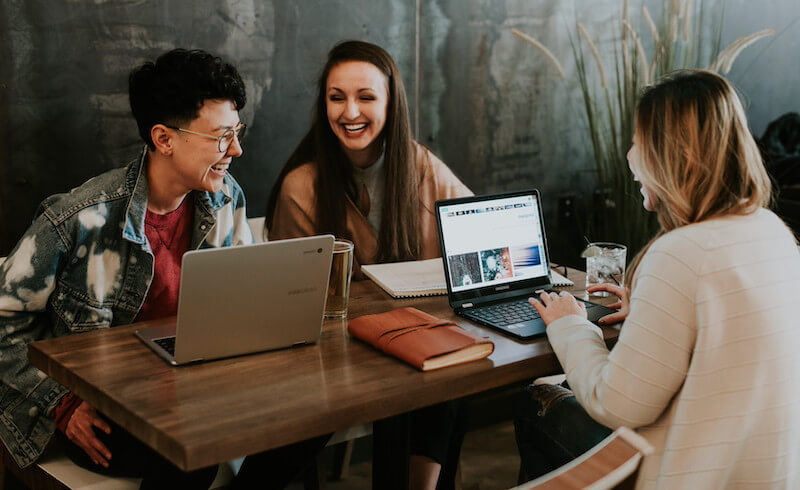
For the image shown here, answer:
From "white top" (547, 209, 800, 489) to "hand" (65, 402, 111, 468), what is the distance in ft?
3.30

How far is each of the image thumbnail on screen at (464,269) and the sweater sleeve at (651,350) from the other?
0.52 metres

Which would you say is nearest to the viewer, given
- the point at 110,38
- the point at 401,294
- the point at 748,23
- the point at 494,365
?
the point at 494,365

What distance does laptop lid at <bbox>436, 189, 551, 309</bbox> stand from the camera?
75.3 inches

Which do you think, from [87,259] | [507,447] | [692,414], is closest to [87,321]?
[87,259]

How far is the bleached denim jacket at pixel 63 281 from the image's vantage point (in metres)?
1.77

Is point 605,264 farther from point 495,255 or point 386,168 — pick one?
point 386,168

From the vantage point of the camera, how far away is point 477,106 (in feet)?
11.3

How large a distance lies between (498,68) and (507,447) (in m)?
1.53

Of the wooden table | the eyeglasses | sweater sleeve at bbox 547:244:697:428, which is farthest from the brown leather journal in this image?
the eyeglasses

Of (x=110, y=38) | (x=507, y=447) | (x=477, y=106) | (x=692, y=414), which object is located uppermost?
(x=110, y=38)

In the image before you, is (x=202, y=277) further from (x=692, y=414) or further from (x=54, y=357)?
(x=692, y=414)

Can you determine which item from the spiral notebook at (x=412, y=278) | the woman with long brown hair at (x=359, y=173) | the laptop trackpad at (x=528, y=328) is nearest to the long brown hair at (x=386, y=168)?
the woman with long brown hair at (x=359, y=173)

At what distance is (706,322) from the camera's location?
1.33 metres

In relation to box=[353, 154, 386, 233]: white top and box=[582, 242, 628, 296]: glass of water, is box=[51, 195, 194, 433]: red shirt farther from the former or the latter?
box=[582, 242, 628, 296]: glass of water
